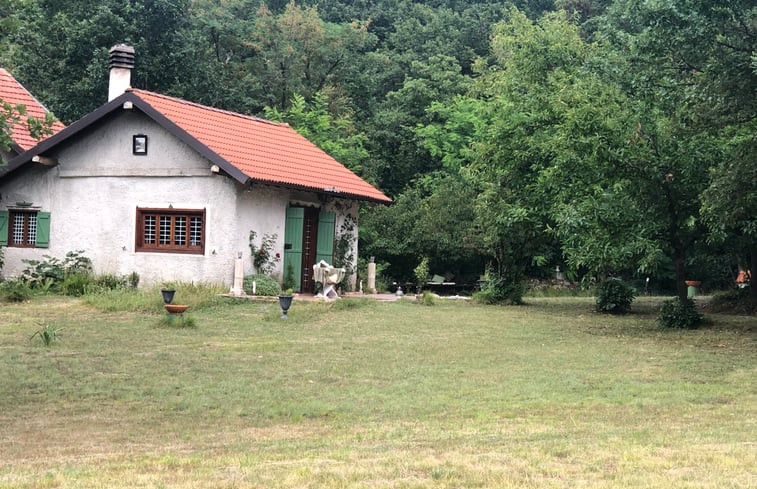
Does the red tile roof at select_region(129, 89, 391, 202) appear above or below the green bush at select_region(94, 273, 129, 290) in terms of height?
above

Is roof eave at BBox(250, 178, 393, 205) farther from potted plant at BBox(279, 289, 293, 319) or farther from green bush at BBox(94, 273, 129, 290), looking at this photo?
green bush at BBox(94, 273, 129, 290)

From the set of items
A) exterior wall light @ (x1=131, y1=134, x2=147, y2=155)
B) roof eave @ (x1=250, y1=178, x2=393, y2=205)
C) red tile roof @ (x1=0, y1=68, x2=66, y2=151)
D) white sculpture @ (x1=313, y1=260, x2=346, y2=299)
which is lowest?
white sculpture @ (x1=313, y1=260, x2=346, y2=299)

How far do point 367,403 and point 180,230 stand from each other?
14.0 metres

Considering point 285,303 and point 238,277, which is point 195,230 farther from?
point 285,303

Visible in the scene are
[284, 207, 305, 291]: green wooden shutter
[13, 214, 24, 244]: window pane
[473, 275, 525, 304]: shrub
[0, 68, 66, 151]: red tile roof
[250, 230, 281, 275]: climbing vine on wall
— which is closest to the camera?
[250, 230, 281, 275]: climbing vine on wall

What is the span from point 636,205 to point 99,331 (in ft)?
36.8

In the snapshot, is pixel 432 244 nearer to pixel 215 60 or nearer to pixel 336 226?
pixel 336 226

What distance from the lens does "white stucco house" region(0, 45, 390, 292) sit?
916 inches

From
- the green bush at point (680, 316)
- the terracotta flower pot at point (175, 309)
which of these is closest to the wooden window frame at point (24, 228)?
the terracotta flower pot at point (175, 309)

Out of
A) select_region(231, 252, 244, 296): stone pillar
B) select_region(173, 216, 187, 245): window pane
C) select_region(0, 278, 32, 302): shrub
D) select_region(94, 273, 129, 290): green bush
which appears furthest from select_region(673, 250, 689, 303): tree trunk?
select_region(0, 278, 32, 302): shrub

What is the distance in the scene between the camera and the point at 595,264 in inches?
794

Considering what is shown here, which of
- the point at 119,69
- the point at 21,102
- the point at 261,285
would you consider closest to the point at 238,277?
the point at 261,285

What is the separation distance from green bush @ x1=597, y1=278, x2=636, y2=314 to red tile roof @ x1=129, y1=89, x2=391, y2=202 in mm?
6852

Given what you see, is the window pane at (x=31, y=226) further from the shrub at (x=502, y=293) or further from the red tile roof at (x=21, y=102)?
the shrub at (x=502, y=293)
